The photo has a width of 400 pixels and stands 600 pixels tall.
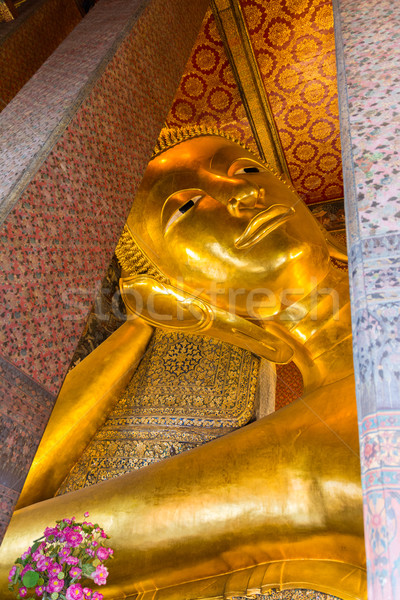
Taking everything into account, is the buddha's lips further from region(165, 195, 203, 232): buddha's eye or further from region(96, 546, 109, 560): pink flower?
region(96, 546, 109, 560): pink flower

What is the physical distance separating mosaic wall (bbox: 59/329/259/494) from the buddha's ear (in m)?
0.23

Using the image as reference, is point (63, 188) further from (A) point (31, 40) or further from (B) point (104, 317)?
(B) point (104, 317)

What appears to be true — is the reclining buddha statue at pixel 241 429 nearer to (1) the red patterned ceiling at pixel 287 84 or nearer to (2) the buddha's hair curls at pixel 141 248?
(2) the buddha's hair curls at pixel 141 248

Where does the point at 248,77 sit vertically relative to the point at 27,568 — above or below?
above

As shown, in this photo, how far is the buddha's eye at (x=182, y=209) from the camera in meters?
2.39

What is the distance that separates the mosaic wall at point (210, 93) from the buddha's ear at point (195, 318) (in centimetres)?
127

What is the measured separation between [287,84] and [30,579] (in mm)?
3011

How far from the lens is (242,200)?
2.24m

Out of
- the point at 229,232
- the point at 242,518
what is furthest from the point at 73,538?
the point at 229,232

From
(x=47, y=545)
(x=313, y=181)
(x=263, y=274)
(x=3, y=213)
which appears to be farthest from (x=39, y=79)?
(x=313, y=181)

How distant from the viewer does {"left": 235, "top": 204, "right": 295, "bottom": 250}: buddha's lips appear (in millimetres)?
2234

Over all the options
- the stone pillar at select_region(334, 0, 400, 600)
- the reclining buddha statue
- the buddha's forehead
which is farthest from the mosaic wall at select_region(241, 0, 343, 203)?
the stone pillar at select_region(334, 0, 400, 600)

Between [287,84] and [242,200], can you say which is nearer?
[242,200]

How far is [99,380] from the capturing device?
8.44ft
